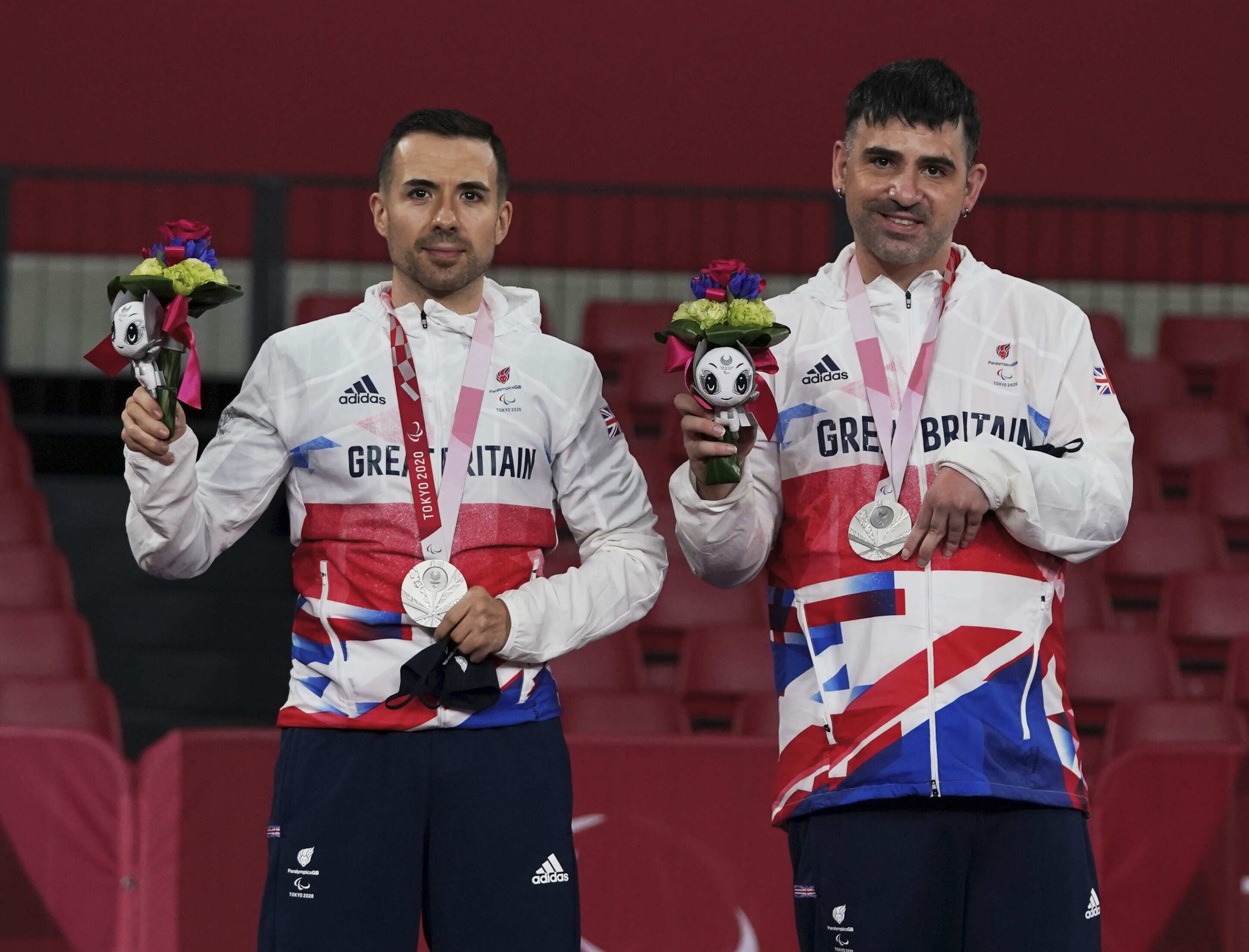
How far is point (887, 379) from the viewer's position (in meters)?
2.87

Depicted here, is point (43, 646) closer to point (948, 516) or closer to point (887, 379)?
point (887, 379)

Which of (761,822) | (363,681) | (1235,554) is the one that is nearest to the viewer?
(363,681)

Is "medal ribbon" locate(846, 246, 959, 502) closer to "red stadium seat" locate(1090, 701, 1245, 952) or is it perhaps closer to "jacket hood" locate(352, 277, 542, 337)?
"jacket hood" locate(352, 277, 542, 337)

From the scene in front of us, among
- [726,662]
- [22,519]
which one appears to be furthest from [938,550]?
[22,519]

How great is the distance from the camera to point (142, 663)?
6.02 m

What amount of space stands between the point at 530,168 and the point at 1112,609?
12.2 ft

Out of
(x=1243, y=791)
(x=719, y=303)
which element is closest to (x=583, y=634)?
(x=719, y=303)

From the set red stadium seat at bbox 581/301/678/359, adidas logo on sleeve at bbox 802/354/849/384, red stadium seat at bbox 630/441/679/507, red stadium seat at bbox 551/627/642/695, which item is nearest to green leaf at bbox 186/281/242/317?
adidas logo on sleeve at bbox 802/354/849/384

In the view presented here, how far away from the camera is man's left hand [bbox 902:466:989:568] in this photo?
2648 mm

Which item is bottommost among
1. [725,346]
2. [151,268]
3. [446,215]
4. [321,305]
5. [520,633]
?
[520,633]

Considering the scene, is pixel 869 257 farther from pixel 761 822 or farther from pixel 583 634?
pixel 761 822

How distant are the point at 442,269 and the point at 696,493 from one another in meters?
0.63

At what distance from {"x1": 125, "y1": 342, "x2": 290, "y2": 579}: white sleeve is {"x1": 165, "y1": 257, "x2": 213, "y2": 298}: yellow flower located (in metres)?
0.24

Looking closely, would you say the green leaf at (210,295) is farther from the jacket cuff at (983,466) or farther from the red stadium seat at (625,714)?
the red stadium seat at (625,714)
